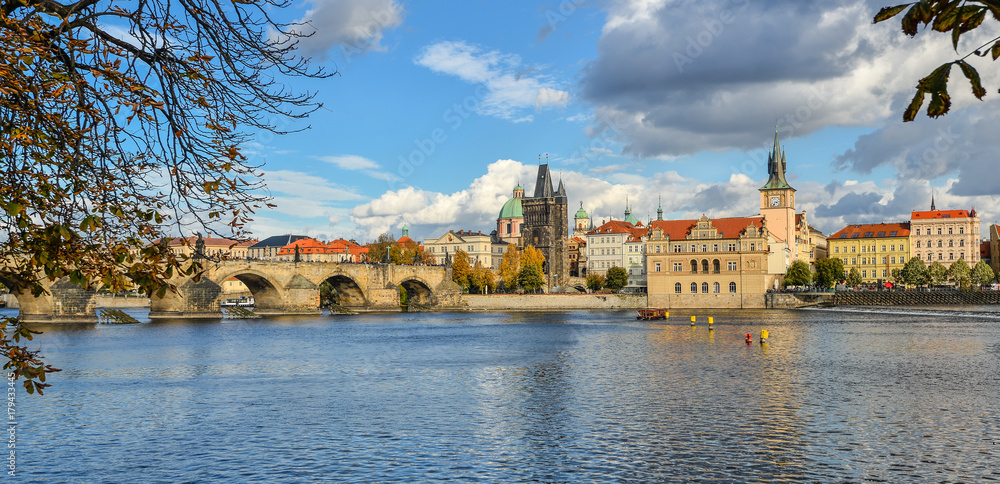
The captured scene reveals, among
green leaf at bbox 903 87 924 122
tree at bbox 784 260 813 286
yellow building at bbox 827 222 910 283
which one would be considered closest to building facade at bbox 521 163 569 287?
yellow building at bbox 827 222 910 283

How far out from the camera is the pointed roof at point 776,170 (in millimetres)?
112062

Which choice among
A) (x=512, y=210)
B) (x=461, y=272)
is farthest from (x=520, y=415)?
(x=512, y=210)

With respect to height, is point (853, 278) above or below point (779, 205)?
below

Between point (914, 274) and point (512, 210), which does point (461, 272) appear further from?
point (512, 210)

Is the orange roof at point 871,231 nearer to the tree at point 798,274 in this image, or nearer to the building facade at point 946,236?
the building facade at point 946,236

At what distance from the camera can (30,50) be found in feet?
21.6

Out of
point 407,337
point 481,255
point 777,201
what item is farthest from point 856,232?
point 407,337

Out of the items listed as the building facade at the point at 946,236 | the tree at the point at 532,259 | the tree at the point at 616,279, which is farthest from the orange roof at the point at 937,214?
the tree at the point at 532,259

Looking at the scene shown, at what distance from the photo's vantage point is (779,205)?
111188 millimetres

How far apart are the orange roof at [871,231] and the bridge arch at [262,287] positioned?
92.6 m

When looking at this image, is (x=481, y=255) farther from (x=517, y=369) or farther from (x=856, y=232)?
(x=517, y=369)

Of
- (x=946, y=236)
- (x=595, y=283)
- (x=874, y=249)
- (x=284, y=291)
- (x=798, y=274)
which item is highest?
(x=946, y=236)

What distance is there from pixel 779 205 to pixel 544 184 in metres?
58.6

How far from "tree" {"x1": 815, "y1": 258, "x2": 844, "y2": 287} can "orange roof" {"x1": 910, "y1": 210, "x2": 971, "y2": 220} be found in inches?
1132
